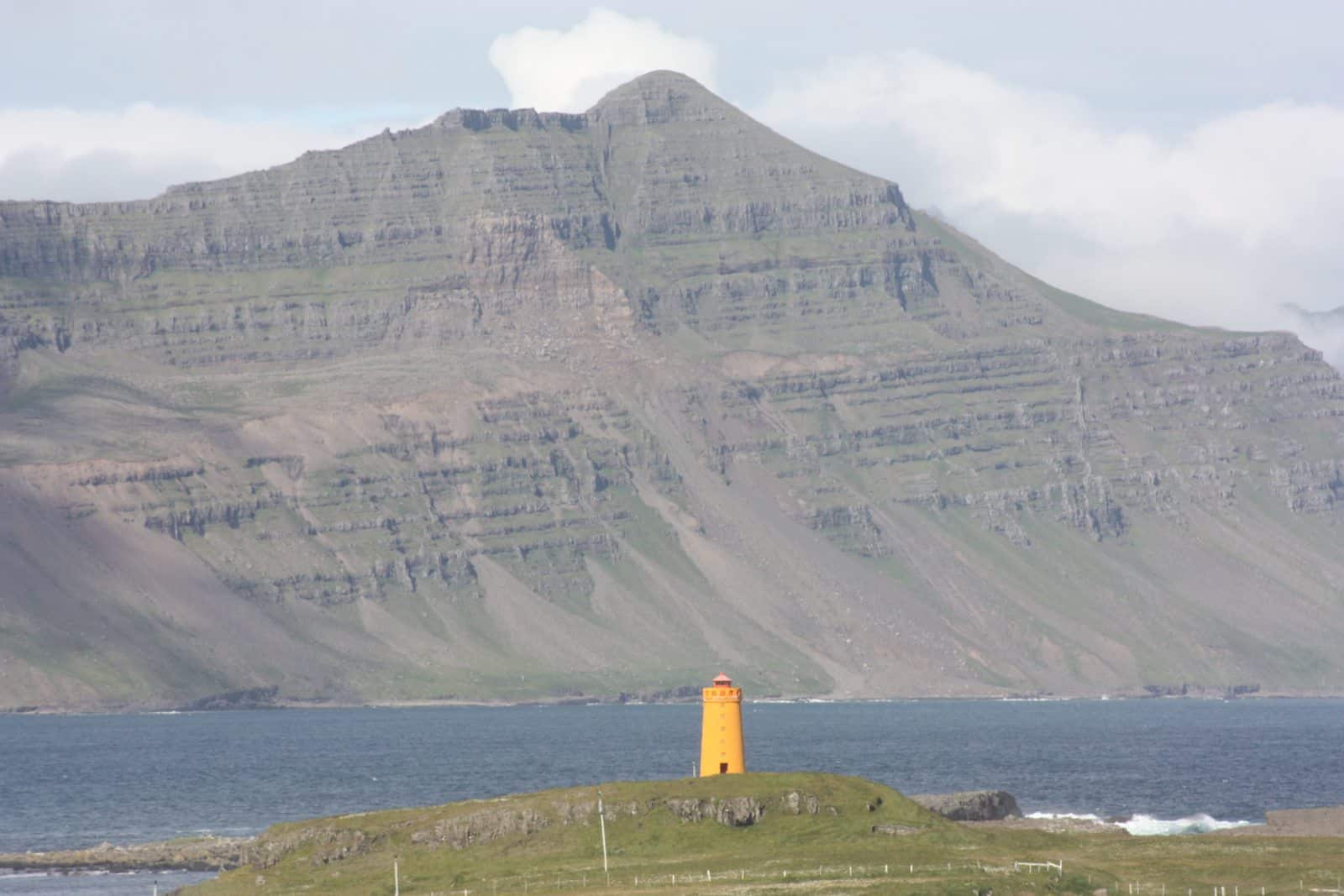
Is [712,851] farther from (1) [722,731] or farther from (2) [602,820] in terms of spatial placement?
(1) [722,731]

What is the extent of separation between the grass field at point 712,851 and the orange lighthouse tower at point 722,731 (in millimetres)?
5446

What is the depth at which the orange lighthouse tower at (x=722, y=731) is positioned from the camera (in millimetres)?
126562

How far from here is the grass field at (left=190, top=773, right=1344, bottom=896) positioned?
109062 millimetres

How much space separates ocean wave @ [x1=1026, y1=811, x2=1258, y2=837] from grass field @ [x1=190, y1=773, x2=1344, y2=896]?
27683mm

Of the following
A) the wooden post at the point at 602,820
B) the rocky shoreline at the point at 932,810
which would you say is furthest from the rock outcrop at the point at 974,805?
the wooden post at the point at 602,820

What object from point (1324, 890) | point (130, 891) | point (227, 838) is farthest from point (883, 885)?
point (227, 838)

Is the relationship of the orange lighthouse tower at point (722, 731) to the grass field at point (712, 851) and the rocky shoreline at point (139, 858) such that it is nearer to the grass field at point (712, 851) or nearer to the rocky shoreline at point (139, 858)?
the grass field at point (712, 851)

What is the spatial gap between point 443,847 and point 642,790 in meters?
9.28

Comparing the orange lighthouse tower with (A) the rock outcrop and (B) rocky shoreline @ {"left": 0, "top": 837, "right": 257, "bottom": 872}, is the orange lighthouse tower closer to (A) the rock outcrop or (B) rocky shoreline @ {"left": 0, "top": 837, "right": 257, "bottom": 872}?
(A) the rock outcrop

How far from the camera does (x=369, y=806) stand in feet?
596

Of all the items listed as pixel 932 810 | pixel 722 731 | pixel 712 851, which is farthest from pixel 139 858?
pixel 712 851

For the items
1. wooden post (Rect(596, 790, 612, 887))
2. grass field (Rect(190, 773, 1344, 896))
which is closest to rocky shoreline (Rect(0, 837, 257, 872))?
grass field (Rect(190, 773, 1344, 896))

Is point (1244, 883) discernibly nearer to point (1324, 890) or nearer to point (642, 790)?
point (1324, 890)

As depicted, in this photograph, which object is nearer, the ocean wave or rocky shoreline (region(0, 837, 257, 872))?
rocky shoreline (region(0, 837, 257, 872))
